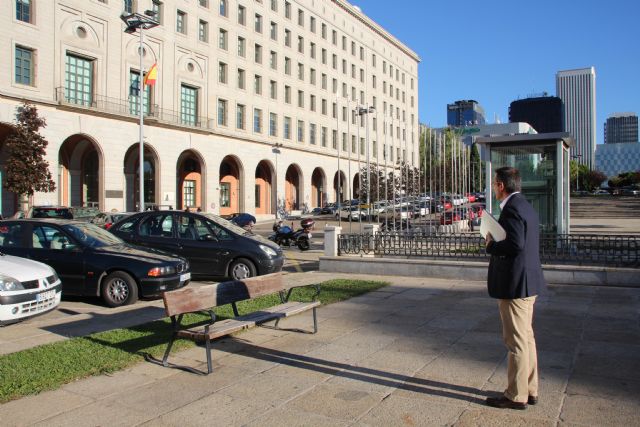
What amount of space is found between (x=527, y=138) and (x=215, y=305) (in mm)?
11655

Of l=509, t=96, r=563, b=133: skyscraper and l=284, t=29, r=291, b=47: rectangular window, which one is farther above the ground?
l=509, t=96, r=563, b=133: skyscraper

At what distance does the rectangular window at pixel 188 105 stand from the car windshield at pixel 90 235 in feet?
111

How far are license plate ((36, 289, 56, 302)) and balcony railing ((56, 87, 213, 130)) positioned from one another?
97.7ft

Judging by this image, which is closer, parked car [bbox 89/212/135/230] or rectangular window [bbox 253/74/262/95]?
parked car [bbox 89/212/135/230]

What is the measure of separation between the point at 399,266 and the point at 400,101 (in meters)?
69.8

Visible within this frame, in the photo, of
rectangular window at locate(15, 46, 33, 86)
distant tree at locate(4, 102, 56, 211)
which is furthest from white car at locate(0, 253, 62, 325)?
rectangular window at locate(15, 46, 33, 86)

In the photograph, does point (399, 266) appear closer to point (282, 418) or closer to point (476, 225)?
point (282, 418)

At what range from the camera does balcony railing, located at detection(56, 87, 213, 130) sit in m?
35.0

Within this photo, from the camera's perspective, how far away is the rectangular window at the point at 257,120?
171 feet

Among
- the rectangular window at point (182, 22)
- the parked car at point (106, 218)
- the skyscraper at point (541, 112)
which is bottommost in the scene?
the parked car at point (106, 218)

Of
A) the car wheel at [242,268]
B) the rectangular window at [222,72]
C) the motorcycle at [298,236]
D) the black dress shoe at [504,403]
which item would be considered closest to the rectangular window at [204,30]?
the rectangular window at [222,72]

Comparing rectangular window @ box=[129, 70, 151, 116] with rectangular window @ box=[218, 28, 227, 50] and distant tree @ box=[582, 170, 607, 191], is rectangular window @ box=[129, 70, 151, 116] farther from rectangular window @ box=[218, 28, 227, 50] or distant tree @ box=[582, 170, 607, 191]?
distant tree @ box=[582, 170, 607, 191]

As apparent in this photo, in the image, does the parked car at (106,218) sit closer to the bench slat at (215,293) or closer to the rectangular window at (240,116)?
the bench slat at (215,293)

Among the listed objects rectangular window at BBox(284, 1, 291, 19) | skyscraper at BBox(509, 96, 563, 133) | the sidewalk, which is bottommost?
the sidewalk
